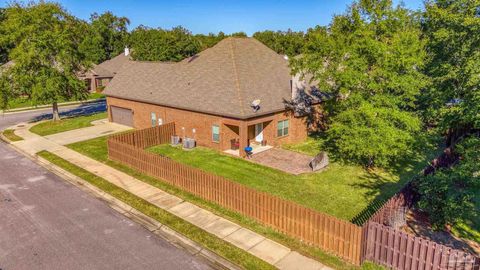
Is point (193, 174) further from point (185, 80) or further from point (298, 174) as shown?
point (185, 80)

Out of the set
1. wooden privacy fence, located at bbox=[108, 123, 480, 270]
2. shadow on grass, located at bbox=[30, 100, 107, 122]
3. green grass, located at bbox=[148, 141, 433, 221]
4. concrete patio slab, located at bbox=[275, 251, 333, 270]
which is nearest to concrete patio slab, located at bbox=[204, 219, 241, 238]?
wooden privacy fence, located at bbox=[108, 123, 480, 270]

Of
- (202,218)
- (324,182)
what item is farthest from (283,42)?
(202,218)

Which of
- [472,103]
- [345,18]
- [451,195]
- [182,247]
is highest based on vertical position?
[345,18]

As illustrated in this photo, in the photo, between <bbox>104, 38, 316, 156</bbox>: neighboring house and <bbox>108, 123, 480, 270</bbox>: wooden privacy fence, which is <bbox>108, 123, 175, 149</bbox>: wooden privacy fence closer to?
<bbox>104, 38, 316, 156</bbox>: neighboring house

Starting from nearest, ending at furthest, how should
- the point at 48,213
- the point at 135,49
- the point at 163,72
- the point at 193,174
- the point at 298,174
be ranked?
the point at 48,213 < the point at 193,174 < the point at 298,174 < the point at 163,72 < the point at 135,49

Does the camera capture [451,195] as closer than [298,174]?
Yes

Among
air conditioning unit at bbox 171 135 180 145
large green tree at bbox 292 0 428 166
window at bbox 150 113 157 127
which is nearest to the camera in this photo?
large green tree at bbox 292 0 428 166

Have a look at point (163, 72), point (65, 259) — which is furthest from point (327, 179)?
point (163, 72)
